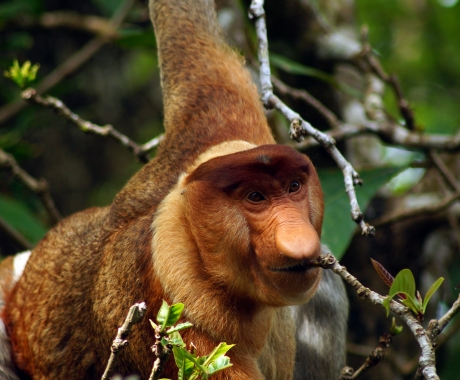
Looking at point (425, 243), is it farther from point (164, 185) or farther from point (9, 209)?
point (9, 209)

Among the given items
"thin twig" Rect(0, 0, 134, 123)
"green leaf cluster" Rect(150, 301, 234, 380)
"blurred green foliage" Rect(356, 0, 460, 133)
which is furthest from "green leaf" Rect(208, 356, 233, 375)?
"blurred green foliage" Rect(356, 0, 460, 133)

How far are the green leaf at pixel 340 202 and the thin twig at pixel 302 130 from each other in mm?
1153

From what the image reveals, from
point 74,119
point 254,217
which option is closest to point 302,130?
point 254,217

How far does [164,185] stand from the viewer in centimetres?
429

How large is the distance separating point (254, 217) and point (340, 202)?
212cm

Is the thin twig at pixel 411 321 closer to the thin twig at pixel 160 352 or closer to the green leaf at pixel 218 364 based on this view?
the green leaf at pixel 218 364

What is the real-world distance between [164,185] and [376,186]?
225 cm

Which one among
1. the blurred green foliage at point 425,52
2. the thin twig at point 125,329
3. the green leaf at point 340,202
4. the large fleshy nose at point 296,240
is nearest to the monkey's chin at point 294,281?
the large fleshy nose at point 296,240

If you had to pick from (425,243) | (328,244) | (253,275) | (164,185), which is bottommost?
(425,243)

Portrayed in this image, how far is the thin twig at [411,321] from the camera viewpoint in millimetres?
2484

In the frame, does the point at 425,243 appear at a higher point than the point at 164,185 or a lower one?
lower

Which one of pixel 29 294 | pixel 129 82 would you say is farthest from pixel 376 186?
pixel 129 82

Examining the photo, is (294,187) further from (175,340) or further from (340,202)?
(340,202)

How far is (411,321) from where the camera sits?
2.69 meters
